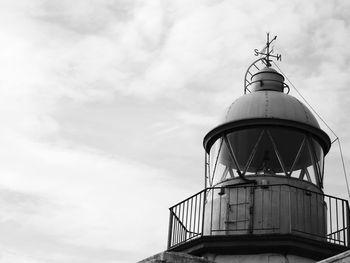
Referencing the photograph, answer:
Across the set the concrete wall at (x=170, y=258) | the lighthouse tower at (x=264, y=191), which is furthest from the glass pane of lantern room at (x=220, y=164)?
the concrete wall at (x=170, y=258)

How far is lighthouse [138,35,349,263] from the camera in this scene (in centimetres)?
1407

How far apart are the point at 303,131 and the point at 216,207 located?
246 centimetres

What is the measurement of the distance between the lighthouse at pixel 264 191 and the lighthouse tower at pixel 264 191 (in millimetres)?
19

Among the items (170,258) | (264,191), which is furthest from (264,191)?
(170,258)

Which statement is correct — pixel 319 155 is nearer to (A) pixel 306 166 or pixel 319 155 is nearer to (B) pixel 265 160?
(A) pixel 306 166

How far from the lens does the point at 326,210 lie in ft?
49.8

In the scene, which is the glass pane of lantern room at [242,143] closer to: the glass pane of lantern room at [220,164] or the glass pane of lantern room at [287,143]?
the glass pane of lantern room at [220,164]

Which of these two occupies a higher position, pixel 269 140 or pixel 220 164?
pixel 269 140

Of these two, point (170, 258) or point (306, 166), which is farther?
point (306, 166)

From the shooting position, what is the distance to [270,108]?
51.0ft

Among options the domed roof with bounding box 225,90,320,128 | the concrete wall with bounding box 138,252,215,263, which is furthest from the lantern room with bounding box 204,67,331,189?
the concrete wall with bounding box 138,252,215,263

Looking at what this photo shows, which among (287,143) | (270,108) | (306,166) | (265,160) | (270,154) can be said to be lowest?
(306,166)

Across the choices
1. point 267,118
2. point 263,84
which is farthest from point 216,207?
point 263,84

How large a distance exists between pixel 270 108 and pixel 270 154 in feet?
3.37
